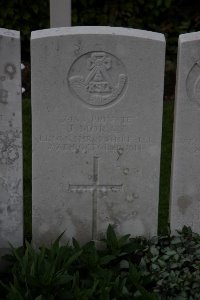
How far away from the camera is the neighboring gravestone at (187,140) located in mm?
4562

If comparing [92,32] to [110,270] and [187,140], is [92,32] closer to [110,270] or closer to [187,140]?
[187,140]

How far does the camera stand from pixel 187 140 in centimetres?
477

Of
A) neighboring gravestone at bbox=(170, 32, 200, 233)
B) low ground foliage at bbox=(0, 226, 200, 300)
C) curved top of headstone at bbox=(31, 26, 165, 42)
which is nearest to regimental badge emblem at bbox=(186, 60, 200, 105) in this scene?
neighboring gravestone at bbox=(170, 32, 200, 233)

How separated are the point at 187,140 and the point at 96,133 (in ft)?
2.26

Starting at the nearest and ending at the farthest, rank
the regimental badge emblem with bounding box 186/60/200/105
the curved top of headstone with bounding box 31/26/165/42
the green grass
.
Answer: the curved top of headstone with bounding box 31/26/165/42, the regimental badge emblem with bounding box 186/60/200/105, the green grass

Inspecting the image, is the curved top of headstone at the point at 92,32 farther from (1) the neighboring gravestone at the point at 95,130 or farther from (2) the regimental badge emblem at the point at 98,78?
(2) the regimental badge emblem at the point at 98,78

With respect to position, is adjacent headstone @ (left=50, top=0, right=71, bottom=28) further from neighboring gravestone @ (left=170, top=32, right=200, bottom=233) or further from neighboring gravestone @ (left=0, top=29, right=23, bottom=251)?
neighboring gravestone @ (left=170, top=32, right=200, bottom=233)

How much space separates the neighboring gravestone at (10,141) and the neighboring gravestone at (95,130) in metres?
0.12

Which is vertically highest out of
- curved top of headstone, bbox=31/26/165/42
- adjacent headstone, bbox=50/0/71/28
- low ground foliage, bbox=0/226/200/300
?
adjacent headstone, bbox=50/0/71/28

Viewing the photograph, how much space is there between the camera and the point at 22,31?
8766 millimetres

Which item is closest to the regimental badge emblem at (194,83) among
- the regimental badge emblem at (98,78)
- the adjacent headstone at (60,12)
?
the regimental badge emblem at (98,78)

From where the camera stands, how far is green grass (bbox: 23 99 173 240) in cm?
571

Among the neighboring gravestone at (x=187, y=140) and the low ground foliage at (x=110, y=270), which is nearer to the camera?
the low ground foliage at (x=110, y=270)

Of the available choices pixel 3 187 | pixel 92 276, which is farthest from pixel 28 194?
pixel 92 276
